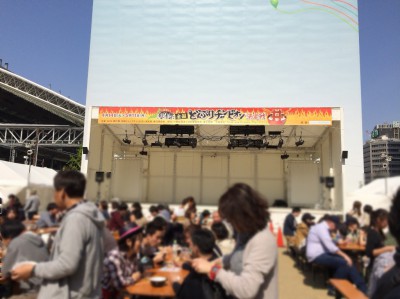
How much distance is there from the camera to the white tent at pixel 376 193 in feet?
7.55

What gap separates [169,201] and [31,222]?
1110 mm

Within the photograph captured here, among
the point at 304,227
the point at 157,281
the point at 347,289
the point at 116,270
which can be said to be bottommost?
the point at 157,281

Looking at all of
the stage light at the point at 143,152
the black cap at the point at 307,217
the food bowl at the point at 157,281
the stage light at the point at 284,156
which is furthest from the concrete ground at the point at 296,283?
the stage light at the point at 143,152

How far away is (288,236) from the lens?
275 cm

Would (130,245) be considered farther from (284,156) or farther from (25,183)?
(284,156)

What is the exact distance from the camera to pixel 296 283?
306 centimetres

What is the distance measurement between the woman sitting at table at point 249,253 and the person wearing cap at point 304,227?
842mm

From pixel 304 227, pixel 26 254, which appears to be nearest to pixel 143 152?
pixel 26 254

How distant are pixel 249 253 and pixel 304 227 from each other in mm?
1055

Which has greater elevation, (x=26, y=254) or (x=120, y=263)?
(x=26, y=254)

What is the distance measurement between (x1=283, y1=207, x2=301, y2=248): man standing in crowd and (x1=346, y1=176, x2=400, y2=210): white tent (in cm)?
42

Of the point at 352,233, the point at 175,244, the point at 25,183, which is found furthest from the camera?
the point at 175,244

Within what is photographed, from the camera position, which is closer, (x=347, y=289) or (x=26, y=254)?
(x=26, y=254)

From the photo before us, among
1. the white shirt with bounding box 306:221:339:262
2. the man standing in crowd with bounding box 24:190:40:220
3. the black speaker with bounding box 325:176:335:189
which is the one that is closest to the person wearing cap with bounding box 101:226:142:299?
the man standing in crowd with bounding box 24:190:40:220
